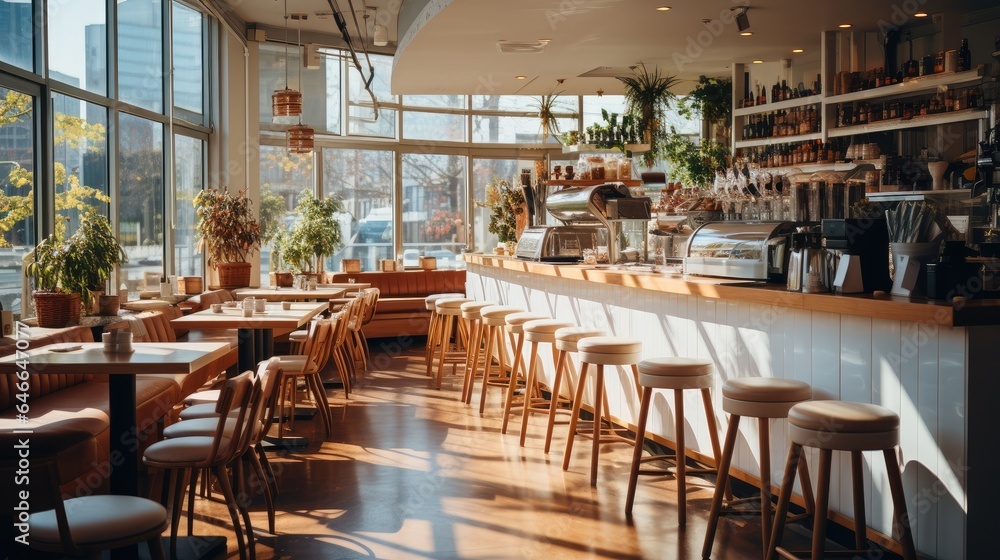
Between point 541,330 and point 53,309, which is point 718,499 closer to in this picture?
point 541,330

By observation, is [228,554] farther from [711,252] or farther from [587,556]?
[711,252]

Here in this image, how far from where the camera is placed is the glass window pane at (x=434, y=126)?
1270cm

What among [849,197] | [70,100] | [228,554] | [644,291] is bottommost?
[228,554]

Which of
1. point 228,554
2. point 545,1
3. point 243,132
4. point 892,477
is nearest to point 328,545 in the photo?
point 228,554

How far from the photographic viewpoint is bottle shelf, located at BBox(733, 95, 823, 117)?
307 inches

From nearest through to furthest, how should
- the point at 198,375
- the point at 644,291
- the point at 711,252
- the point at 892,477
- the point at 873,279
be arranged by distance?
the point at 892,477, the point at 873,279, the point at 711,252, the point at 644,291, the point at 198,375

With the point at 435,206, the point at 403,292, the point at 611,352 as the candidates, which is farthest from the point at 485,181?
the point at 611,352

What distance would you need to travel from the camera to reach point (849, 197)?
412 centimetres

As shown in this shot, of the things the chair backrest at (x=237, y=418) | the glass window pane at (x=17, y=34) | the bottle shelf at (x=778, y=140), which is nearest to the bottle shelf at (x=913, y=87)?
the bottle shelf at (x=778, y=140)

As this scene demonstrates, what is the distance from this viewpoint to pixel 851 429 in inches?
116

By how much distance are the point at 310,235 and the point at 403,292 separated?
5.18 ft

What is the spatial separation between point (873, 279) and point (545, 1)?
341cm

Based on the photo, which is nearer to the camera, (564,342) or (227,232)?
(564,342)

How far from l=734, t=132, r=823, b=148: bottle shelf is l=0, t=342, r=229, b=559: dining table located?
6017 millimetres
